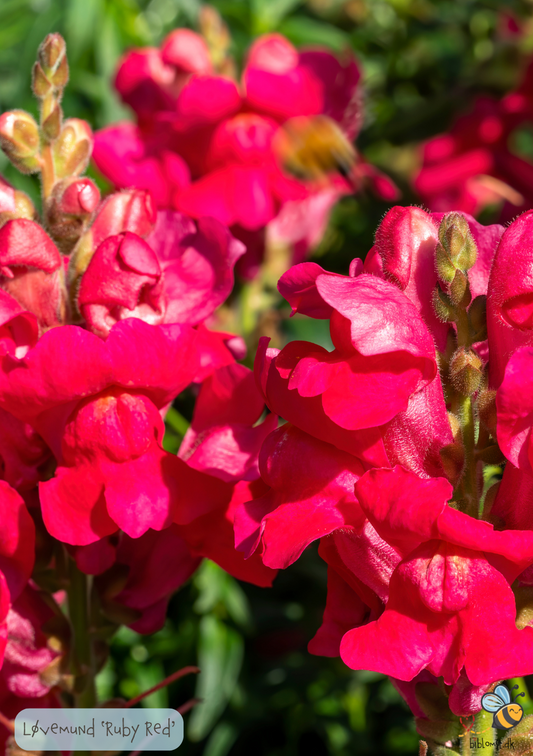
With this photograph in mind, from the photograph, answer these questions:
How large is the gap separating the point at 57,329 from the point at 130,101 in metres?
Answer: 0.80

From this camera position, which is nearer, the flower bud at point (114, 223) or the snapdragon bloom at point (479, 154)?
the flower bud at point (114, 223)

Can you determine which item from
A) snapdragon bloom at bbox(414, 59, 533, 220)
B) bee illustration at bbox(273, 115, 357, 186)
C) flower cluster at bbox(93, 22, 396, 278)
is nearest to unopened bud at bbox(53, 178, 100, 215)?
flower cluster at bbox(93, 22, 396, 278)

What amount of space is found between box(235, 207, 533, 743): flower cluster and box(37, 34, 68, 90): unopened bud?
30cm

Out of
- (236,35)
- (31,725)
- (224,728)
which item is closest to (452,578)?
(31,725)

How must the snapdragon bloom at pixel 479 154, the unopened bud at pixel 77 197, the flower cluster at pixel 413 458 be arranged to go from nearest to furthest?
the flower cluster at pixel 413 458
the unopened bud at pixel 77 197
the snapdragon bloom at pixel 479 154

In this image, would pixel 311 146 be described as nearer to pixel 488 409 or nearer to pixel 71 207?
pixel 71 207

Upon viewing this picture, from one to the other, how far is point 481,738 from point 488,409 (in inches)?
8.4

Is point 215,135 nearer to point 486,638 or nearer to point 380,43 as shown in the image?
point 380,43

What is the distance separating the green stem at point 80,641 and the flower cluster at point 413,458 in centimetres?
21

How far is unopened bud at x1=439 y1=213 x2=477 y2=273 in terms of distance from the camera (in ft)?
1.85

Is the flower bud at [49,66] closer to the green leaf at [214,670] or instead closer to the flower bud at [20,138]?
the flower bud at [20,138]

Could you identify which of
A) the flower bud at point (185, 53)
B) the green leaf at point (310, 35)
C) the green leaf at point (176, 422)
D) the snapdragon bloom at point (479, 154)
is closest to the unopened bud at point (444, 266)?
the green leaf at point (176, 422)

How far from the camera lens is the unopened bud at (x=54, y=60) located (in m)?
0.71

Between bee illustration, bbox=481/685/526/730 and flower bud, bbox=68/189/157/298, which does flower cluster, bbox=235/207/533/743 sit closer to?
bee illustration, bbox=481/685/526/730
